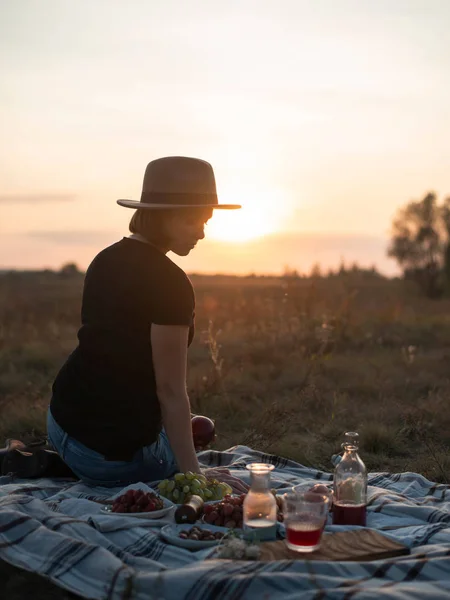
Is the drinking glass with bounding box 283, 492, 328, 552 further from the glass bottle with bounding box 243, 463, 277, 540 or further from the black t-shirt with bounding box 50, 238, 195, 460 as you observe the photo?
the black t-shirt with bounding box 50, 238, 195, 460

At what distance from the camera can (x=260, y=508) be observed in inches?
144

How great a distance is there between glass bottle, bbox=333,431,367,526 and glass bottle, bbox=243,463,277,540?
1.42ft

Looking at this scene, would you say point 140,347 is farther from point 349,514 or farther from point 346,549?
point 346,549

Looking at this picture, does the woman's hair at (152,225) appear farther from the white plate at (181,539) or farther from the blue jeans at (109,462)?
the white plate at (181,539)

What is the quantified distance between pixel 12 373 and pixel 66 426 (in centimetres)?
557

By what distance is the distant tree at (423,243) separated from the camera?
1555 inches

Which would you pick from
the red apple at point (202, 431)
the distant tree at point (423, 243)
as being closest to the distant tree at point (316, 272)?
the red apple at point (202, 431)

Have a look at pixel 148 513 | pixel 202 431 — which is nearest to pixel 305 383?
pixel 202 431

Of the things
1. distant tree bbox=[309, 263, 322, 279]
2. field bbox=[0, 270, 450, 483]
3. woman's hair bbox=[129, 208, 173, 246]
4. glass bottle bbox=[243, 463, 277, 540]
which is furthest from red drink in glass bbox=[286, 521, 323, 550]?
distant tree bbox=[309, 263, 322, 279]

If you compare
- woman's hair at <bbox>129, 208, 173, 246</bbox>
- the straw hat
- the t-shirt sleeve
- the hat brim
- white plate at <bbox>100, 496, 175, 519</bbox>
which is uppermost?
the straw hat

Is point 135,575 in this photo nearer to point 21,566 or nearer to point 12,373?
point 21,566

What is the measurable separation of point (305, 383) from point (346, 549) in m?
4.66

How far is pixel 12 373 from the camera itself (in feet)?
32.2

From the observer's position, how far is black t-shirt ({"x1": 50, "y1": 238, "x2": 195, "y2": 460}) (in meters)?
4.29
